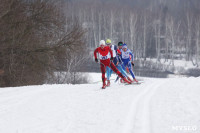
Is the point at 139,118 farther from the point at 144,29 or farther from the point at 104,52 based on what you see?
the point at 144,29

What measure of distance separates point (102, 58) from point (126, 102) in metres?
3.14

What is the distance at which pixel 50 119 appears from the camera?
4.11m

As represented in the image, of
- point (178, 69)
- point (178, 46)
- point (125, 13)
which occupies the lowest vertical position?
point (178, 69)

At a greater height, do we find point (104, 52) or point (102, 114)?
point (104, 52)

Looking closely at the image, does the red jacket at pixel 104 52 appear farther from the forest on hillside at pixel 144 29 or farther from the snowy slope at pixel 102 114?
the forest on hillside at pixel 144 29

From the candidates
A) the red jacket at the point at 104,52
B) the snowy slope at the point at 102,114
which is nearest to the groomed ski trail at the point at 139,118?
the snowy slope at the point at 102,114

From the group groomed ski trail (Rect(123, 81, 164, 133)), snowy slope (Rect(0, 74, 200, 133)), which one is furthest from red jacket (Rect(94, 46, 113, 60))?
groomed ski trail (Rect(123, 81, 164, 133))

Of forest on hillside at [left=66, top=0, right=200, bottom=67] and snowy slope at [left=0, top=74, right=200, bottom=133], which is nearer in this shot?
snowy slope at [left=0, top=74, right=200, bottom=133]

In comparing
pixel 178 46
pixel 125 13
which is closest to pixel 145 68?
pixel 178 46

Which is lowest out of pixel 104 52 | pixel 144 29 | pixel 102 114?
pixel 102 114

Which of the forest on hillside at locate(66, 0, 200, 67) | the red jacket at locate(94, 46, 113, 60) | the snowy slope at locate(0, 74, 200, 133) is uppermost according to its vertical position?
the forest on hillside at locate(66, 0, 200, 67)

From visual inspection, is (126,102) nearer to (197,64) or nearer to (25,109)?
(25,109)

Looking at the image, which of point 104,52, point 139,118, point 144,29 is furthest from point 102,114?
point 144,29

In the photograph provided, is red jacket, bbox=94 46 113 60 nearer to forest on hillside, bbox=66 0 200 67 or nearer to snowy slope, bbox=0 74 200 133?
snowy slope, bbox=0 74 200 133
